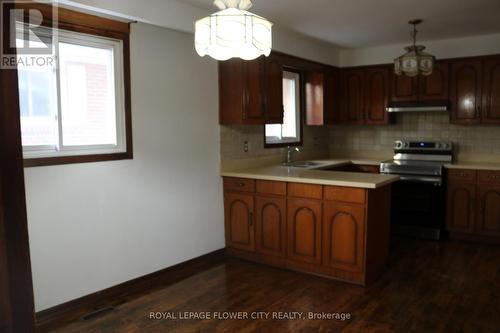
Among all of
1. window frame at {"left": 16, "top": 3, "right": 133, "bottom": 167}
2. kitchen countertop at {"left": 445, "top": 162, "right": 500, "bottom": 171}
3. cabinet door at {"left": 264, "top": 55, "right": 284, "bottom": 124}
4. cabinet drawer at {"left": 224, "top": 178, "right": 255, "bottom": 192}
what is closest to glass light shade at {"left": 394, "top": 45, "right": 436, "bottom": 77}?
cabinet door at {"left": 264, "top": 55, "right": 284, "bottom": 124}

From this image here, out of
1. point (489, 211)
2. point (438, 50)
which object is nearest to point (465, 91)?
point (438, 50)

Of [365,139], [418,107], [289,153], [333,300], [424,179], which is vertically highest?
[418,107]

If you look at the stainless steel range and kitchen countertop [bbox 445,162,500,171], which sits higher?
kitchen countertop [bbox 445,162,500,171]

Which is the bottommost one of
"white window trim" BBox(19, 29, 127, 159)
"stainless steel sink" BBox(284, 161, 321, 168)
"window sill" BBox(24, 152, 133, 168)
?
"stainless steel sink" BBox(284, 161, 321, 168)

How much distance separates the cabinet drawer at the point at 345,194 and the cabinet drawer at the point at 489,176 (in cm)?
208

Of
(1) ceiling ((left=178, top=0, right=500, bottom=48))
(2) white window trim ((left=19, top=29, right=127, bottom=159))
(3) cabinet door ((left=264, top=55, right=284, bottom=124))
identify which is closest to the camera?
(2) white window trim ((left=19, top=29, right=127, bottom=159))

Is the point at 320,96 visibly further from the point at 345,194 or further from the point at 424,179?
the point at 345,194

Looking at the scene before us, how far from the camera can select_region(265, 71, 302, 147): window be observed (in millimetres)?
5230

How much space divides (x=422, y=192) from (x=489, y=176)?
71 cm

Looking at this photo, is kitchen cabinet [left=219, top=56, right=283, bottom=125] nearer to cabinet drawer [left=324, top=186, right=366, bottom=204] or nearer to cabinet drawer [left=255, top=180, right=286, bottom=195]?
cabinet drawer [left=255, top=180, right=286, bottom=195]

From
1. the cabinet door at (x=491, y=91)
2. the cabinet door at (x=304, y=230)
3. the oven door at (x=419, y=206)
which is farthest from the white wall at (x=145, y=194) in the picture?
the cabinet door at (x=491, y=91)

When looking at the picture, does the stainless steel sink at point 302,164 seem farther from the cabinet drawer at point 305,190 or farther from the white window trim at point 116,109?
the white window trim at point 116,109

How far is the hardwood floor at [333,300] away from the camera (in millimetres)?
2703

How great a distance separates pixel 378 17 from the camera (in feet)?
13.0
